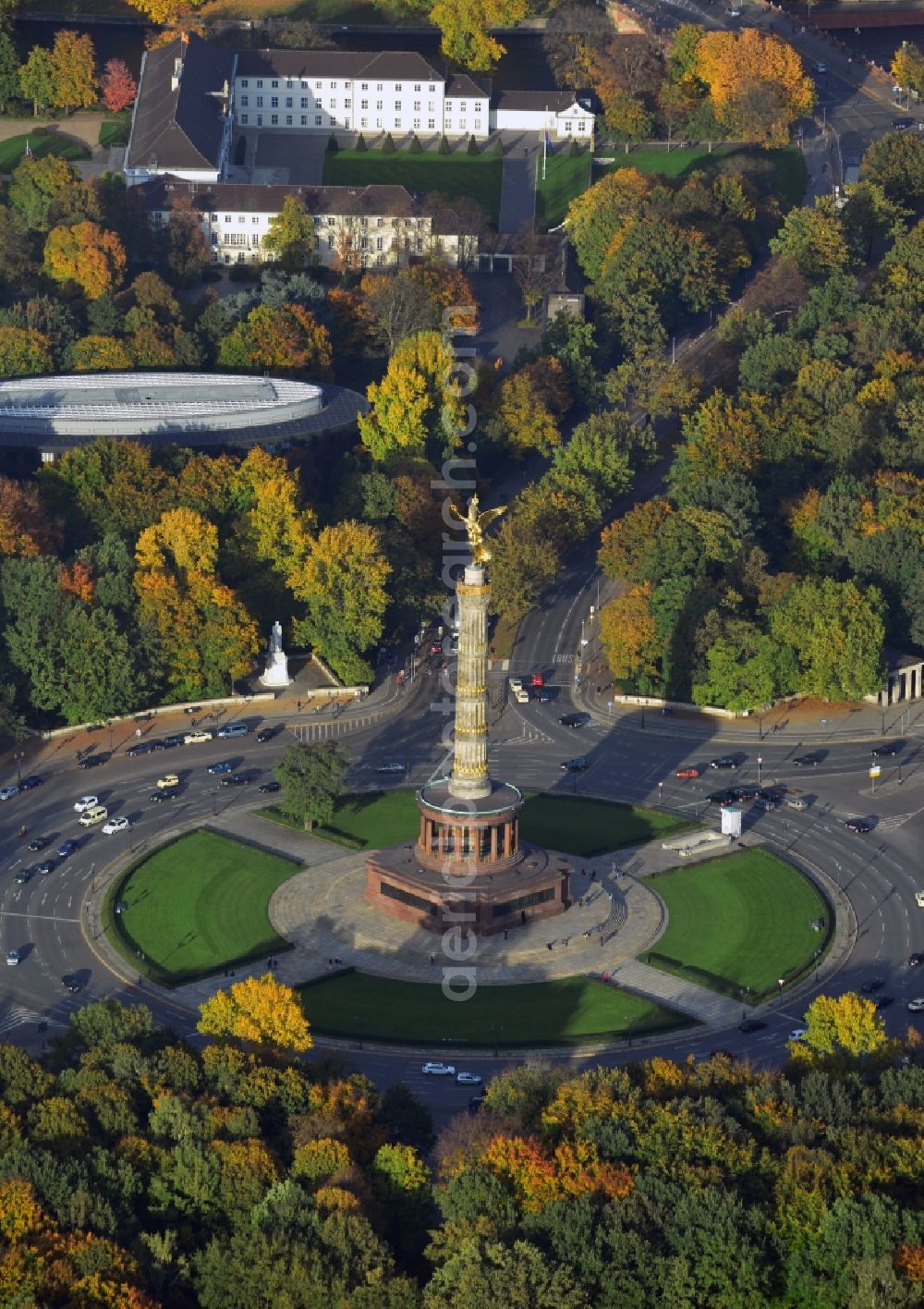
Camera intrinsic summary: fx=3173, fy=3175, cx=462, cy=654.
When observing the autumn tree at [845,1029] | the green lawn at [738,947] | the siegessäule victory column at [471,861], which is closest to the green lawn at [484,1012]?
the green lawn at [738,947]

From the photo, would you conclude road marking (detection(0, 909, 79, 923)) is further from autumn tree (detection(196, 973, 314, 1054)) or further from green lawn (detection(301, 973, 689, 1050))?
autumn tree (detection(196, 973, 314, 1054))

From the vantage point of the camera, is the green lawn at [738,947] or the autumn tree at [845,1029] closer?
the autumn tree at [845,1029]

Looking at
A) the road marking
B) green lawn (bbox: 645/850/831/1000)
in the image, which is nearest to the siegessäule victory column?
green lawn (bbox: 645/850/831/1000)

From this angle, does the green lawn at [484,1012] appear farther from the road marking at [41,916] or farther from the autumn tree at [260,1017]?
the road marking at [41,916]

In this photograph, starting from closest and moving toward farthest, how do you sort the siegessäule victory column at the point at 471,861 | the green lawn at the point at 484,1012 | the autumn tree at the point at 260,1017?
the autumn tree at the point at 260,1017 < the green lawn at the point at 484,1012 < the siegessäule victory column at the point at 471,861

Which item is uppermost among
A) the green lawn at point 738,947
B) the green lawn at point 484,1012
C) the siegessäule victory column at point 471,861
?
the siegessäule victory column at point 471,861

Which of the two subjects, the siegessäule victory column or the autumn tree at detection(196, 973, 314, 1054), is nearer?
the autumn tree at detection(196, 973, 314, 1054)
